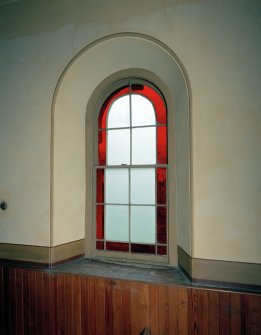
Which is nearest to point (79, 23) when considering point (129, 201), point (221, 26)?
point (221, 26)

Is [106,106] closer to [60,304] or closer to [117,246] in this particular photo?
[117,246]

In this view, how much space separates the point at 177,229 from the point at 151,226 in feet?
0.85

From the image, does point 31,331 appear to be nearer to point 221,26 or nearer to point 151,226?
point 151,226

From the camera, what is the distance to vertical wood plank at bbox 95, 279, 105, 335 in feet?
6.80

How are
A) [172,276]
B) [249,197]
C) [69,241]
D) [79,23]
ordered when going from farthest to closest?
1. [69,241]
2. [79,23]
3. [172,276]
4. [249,197]

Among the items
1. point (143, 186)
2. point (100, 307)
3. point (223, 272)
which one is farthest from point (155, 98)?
point (100, 307)

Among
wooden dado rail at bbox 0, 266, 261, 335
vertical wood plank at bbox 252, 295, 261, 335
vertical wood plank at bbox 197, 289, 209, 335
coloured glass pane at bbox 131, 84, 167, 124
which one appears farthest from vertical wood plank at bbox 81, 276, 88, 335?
coloured glass pane at bbox 131, 84, 167, 124

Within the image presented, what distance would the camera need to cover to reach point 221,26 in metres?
1.94

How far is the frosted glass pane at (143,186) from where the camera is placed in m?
2.52

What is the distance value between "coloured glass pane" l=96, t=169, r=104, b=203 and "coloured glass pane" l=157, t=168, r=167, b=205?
0.59 meters

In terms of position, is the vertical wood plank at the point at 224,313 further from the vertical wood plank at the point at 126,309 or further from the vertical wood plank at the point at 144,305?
the vertical wood plank at the point at 126,309

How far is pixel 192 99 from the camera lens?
1.97m

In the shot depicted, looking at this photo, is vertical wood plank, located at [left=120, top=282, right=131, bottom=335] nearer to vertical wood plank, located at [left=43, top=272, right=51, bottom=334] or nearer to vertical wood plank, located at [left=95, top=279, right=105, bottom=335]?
vertical wood plank, located at [left=95, top=279, right=105, bottom=335]

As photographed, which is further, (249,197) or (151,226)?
(151,226)
